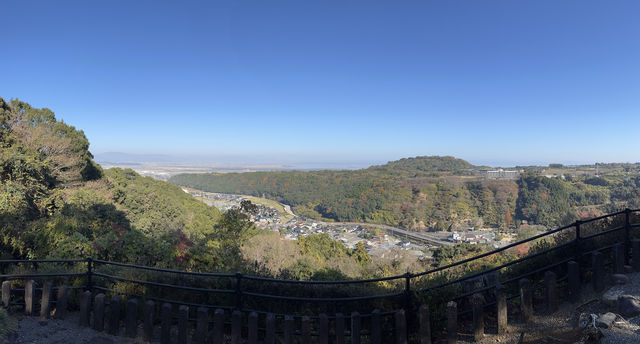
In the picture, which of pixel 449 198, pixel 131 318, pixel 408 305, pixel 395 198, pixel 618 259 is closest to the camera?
pixel 408 305

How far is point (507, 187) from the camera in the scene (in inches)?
1857

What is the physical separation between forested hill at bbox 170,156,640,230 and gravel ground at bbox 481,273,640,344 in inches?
949

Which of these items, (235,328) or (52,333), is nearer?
(235,328)

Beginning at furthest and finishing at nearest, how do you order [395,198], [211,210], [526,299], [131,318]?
[395,198]
[211,210]
[131,318]
[526,299]

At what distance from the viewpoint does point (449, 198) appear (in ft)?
156

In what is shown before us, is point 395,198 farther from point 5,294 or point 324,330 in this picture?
point 5,294

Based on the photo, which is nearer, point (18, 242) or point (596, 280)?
point (596, 280)

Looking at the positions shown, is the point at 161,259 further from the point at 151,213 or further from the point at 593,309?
the point at 151,213

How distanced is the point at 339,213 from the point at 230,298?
1819 inches

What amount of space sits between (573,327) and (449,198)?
157ft

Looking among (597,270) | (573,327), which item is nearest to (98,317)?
(573,327)

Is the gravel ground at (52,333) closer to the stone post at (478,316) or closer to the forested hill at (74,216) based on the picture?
the forested hill at (74,216)

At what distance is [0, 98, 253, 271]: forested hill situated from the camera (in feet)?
22.3

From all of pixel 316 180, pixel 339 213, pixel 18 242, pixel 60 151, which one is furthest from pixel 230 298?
pixel 316 180
